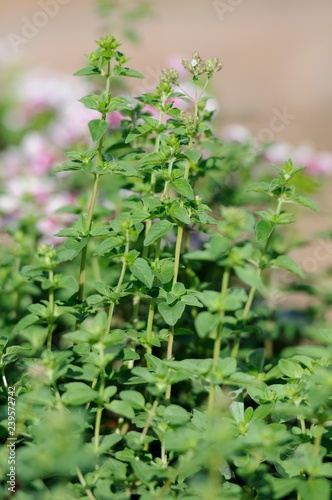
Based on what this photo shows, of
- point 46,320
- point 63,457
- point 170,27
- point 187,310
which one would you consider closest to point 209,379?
point 63,457

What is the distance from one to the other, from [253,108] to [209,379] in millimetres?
4639

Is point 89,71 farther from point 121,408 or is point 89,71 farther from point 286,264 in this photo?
point 121,408

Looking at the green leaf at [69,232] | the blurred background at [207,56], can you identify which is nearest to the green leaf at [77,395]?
the green leaf at [69,232]

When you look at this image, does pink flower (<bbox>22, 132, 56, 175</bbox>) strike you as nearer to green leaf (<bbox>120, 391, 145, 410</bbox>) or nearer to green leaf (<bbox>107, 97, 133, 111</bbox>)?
green leaf (<bbox>107, 97, 133, 111</bbox>)

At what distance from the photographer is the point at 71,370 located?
137 cm

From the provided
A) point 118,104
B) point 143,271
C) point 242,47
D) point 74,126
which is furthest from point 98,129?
point 242,47

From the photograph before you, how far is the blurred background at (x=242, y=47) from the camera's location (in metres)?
5.50

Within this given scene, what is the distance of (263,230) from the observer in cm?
150

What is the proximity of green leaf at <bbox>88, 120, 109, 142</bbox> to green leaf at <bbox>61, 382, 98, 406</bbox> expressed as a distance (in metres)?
0.50

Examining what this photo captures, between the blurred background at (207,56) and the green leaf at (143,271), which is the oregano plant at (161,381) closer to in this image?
the green leaf at (143,271)

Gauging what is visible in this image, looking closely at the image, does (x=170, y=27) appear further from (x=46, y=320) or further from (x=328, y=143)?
(x=46, y=320)

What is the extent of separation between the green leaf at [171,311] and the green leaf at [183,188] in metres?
0.21

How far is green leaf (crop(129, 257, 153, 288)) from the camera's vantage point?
141 centimetres

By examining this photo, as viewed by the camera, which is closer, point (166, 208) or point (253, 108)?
point (166, 208)
